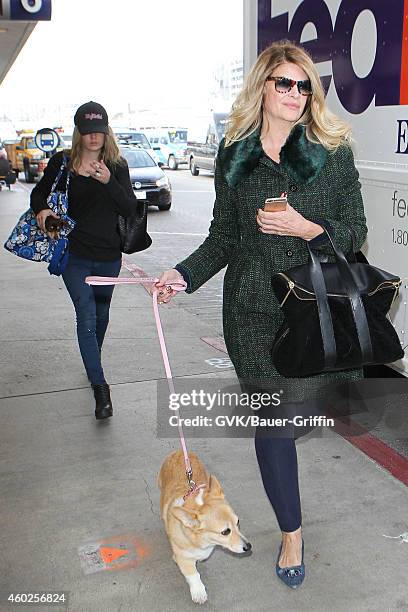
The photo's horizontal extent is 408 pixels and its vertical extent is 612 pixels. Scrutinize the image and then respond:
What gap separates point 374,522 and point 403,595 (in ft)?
1.85

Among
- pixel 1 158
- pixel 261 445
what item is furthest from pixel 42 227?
pixel 1 158

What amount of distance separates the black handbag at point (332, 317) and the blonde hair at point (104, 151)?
8.01ft

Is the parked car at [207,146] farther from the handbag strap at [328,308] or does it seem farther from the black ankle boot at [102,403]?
the handbag strap at [328,308]

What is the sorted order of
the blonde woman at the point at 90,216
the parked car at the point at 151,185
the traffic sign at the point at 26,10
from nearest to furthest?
the blonde woman at the point at 90,216 < the traffic sign at the point at 26,10 < the parked car at the point at 151,185

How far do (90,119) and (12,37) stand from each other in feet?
48.6

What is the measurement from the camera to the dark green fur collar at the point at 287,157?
266cm

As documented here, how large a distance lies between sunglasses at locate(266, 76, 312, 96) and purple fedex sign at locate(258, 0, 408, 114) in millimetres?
1286

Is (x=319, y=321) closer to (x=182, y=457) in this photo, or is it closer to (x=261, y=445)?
(x=261, y=445)

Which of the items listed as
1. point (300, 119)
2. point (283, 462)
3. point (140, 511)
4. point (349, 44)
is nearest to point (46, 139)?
point (349, 44)

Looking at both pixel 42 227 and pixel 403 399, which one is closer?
pixel 42 227

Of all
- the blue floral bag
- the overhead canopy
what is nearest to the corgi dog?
the blue floral bag

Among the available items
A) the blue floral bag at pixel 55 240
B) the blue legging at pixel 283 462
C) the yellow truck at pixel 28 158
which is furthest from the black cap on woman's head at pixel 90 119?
the yellow truck at pixel 28 158

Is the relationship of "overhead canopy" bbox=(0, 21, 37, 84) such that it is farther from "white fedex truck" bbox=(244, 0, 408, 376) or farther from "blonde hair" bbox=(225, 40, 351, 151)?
"blonde hair" bbox=(225, 40, 351, 151)

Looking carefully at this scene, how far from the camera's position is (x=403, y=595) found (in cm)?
283
